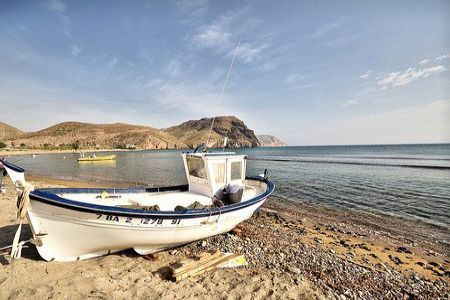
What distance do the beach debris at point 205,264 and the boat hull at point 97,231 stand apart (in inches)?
48.1

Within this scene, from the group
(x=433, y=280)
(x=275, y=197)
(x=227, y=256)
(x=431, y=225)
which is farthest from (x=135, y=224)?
(x=431, y=225)

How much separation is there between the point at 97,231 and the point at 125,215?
1009 mm

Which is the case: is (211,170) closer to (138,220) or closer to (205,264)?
(138,220)

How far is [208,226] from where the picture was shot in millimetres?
8945

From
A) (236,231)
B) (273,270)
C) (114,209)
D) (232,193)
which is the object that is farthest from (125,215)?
(236,231)

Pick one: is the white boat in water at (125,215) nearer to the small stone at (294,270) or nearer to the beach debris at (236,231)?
the beach debris at (236,231)

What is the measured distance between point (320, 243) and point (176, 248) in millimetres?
6488

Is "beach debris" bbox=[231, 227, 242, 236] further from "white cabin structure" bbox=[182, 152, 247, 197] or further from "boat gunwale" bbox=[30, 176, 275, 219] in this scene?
"white cabin structure" bbox=[182, 152, 247, 197]

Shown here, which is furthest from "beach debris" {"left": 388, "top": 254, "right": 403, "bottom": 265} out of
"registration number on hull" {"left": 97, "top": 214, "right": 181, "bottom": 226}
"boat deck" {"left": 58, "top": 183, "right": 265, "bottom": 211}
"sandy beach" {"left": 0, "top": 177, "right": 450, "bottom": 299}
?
"registration number on hull" {"left": 97, "top": 214, "right": 181, "bottom": 226}

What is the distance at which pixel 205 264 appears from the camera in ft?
24.0

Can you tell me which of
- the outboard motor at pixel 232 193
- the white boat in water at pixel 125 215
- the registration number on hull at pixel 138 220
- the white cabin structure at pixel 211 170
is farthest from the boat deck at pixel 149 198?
the registration number on hull at pixel 138 220

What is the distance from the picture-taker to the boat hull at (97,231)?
676cm

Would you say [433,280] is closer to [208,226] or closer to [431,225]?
[431,225]

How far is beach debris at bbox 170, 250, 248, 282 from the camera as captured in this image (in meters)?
6.79
